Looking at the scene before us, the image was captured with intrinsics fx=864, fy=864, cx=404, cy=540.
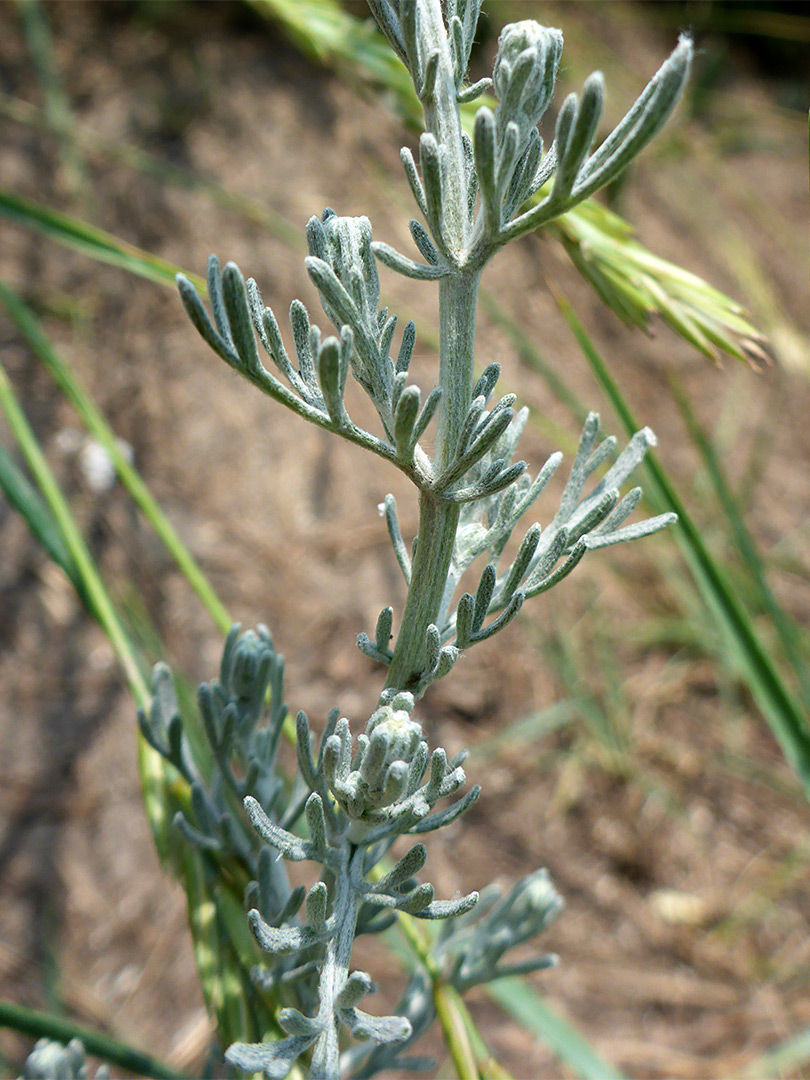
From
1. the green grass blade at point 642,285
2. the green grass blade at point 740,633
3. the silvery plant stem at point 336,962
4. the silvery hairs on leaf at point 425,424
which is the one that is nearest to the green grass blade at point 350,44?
the green grass blade at point 642,285

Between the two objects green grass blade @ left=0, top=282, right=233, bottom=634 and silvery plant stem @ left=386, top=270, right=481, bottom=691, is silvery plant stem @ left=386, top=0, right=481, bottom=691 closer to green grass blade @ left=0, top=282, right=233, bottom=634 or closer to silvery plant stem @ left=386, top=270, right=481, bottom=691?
silvery plant stem @ left=386, top=270, right=481, bottom=691

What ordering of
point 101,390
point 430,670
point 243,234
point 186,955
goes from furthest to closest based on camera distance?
point 243,234, point 101,390, point 186,955, point 430,670

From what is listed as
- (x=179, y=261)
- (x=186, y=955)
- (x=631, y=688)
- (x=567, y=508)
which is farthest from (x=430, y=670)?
(x=179, y=261)

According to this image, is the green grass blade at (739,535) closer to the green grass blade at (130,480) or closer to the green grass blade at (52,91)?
the green grass blade at (130,480)

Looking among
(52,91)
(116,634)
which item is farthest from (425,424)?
(52,91)

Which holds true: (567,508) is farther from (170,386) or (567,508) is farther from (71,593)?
(170,386)

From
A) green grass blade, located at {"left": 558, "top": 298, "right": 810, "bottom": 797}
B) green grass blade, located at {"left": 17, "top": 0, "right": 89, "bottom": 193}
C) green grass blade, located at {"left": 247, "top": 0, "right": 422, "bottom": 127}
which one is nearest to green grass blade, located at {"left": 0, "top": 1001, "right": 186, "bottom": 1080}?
green grass blade, located at {"left": 558, "top": 298, "right": 810, "bottom": 797}
